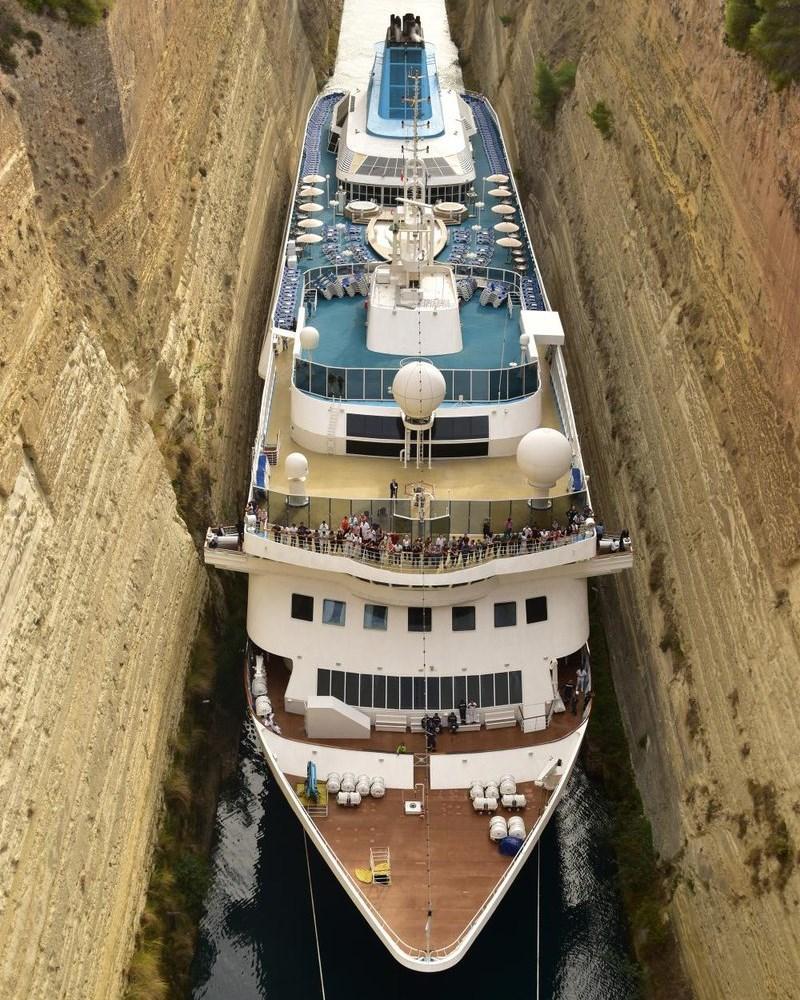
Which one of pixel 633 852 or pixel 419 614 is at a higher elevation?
pixel 419 614

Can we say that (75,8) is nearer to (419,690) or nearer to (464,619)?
(464,619)

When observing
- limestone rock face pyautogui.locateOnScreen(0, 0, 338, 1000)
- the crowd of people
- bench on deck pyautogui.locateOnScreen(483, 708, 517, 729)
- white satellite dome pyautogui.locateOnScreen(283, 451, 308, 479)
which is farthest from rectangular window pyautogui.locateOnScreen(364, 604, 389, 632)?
limestone rock face pyautogui.locateOnScreen(0, 0, 338, 1000)

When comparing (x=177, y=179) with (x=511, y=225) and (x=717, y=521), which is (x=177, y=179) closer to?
(x=511, y=225)

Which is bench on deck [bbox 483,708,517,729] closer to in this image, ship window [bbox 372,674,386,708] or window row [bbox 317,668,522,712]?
window row [bbox 317,668,522,712]

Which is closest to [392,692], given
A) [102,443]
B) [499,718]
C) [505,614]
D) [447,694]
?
[447,694]

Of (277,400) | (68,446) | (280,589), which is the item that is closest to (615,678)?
(280,589)

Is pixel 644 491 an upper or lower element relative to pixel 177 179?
lower

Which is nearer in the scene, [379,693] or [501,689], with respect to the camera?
[379,693]
